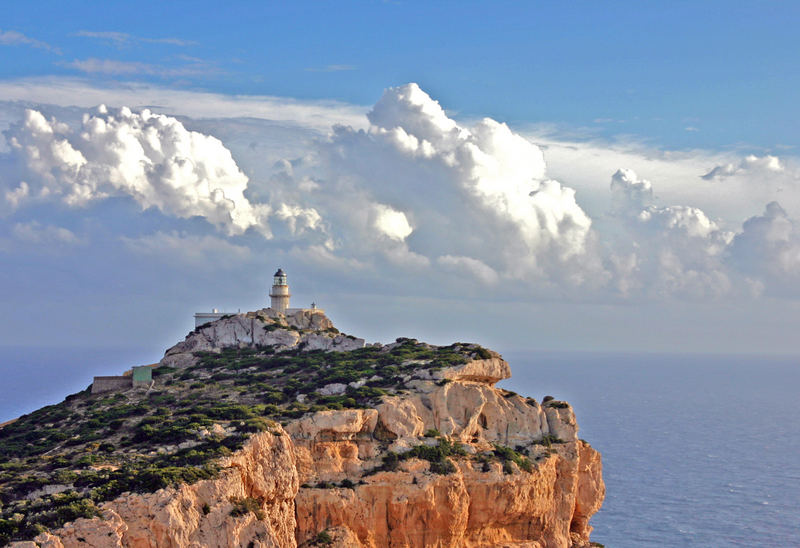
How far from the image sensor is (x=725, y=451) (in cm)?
13250

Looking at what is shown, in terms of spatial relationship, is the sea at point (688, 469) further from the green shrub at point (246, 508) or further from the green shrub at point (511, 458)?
the green shrub at point (246, 508)

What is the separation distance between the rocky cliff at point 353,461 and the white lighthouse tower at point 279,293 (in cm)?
1278

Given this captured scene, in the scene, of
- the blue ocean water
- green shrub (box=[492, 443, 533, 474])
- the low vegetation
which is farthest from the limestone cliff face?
the blue ocean water

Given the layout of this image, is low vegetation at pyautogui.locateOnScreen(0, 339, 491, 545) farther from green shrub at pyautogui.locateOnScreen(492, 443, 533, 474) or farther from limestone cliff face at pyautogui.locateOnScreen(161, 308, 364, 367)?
green shrub at pyautogui.locateOnScreen(492, 443, 533, 474)

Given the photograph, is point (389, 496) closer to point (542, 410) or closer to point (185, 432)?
point (185, 432)

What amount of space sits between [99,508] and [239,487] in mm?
6498

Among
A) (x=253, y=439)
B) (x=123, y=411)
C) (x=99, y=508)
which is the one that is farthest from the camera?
(x=123, y=411)

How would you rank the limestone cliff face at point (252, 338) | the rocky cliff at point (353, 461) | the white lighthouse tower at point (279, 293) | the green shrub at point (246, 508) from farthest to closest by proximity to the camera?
the white lighthouse tower at point (279, 293) < the limestone cliff face at point (252, 338) < the green shrub at point (246, 508) < the rocky cliff at point (353, 461)

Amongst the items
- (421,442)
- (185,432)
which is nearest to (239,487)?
(185,432)

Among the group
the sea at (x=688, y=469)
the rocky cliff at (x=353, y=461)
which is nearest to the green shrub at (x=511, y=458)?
the rocky cliff at (x=353, y=461)

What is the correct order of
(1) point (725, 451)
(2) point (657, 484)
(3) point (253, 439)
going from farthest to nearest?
(1) point (725, 451) < (2) point (657, 484) < (3) point (253, 439)

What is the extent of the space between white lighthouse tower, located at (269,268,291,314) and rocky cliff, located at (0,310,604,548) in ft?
41.9

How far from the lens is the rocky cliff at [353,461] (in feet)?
123

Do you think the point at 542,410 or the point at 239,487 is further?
the point at 542,410
